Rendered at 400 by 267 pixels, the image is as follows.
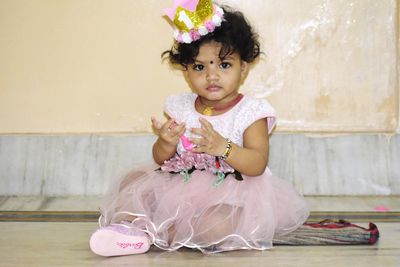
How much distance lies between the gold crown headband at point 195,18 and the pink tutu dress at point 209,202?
202 mm

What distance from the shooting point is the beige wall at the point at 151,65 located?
86.3 inches

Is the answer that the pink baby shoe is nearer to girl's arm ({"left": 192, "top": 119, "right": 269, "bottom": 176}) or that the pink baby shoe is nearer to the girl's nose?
girl's arm ({"left": 192, "top": 119, "right": 269, "bottom": 176})

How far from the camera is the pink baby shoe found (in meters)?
1.46

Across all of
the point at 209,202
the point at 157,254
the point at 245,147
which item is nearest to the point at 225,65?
the point at 245,147

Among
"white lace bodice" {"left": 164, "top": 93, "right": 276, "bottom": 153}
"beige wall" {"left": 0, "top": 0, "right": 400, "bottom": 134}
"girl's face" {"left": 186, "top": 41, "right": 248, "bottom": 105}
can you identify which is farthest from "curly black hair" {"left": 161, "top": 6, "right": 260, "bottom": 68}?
"beige wall" {"left": 0, "top": 0, "right": 400, "bottom": 134}

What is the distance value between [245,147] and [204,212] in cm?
22

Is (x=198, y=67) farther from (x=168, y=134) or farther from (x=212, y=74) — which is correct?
(x=168, y=134)

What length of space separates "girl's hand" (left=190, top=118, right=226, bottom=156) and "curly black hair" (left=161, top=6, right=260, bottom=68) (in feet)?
0.69

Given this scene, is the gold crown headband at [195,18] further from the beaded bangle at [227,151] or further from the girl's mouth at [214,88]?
the beaded bangle at [227,151]

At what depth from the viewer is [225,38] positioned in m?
1.70

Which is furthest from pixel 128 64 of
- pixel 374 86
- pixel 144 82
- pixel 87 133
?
pixel 374 86

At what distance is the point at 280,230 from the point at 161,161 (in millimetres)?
339

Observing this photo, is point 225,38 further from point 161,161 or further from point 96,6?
point 96,6

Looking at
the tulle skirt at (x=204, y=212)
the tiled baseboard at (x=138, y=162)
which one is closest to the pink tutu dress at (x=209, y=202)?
the tulle skirt at (x=204, y=212)
